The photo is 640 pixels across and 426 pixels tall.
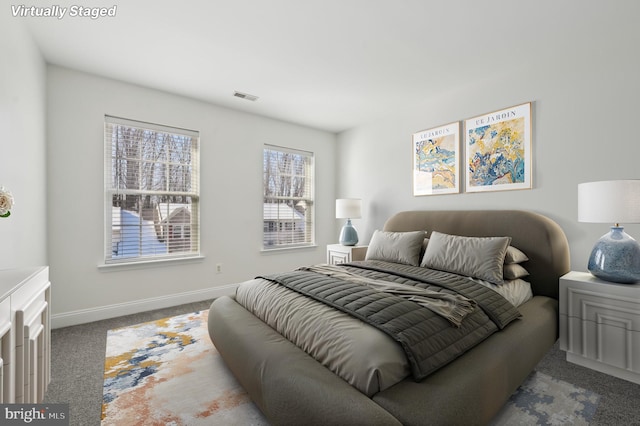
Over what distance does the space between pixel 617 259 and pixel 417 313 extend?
5.29 ft

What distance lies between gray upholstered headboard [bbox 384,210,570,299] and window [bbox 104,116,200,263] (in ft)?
10.1

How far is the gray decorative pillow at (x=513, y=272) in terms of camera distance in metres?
2.46

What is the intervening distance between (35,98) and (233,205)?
212 centimetres

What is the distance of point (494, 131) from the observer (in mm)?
3078

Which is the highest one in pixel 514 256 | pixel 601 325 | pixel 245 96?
pixel 245 96

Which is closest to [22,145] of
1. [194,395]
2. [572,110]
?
[194,395]

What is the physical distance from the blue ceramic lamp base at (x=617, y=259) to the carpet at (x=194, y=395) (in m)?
0.81

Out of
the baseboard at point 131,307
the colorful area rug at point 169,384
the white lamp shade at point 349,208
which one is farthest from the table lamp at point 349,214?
the colorful area rug at point 169,384

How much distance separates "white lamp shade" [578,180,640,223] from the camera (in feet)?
6.20

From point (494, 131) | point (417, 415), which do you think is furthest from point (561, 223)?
point (417, 415)

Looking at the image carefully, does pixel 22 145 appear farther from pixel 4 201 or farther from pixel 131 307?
pixel 131 307

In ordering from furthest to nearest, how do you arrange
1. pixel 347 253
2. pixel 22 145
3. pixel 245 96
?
pixel 347 253 → pixel 245 96 → pixel 22 145

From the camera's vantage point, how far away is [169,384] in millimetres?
1869

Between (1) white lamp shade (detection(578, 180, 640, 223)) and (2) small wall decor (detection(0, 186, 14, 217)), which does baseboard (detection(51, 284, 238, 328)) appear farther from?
(1) white lamp shade (detection(578, 180, 640, 223))
